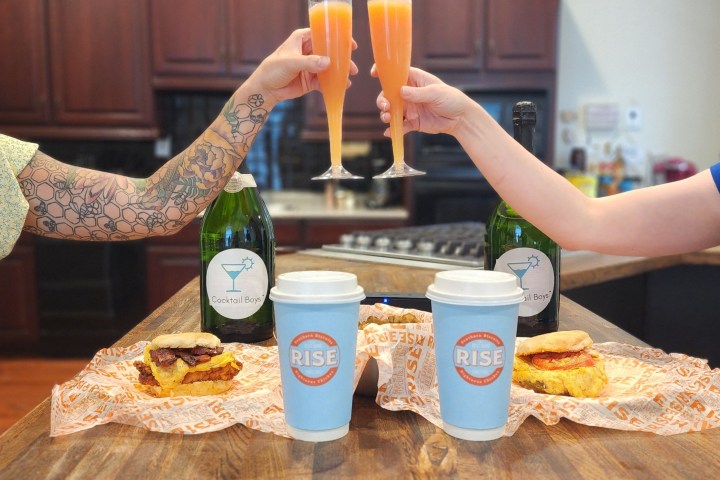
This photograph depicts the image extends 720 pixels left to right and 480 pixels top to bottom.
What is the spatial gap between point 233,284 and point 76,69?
308 centimetres

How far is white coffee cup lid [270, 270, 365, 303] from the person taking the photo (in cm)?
69

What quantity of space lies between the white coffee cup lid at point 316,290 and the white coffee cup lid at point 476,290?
9 centimetres

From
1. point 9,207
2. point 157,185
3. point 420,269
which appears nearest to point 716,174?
point 420,269

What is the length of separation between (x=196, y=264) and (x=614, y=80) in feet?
8.79

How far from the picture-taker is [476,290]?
69 cm

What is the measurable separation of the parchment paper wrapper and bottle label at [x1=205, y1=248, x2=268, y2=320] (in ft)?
0.72

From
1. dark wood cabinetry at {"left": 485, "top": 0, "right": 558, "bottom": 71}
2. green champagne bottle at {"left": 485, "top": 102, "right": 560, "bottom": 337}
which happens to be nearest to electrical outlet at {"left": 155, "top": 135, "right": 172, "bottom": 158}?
dark wood cabinetry at {"left": 485, "top": 0, "right": 558, "bottom": 71}

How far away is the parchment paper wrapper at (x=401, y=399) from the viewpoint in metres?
0.75

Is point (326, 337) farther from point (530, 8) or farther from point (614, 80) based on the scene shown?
point (614, 80)

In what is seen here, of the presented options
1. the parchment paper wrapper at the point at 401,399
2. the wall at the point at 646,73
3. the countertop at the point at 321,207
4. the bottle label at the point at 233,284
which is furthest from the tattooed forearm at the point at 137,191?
the wall at the point at 646,73

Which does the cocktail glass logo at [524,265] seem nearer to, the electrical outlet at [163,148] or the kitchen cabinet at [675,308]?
the kitchen cabinet at [675,308]

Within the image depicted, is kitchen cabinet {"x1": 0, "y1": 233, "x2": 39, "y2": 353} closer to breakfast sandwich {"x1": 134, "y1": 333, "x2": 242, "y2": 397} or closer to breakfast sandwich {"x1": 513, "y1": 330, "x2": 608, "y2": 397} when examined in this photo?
breakfast sandwich {"x1": 134, "y1": 333, "x2": 242, "y2": 397}

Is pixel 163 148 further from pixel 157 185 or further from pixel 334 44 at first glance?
pixel 334 44

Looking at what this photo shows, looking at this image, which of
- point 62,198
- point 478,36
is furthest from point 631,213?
point 478,36
